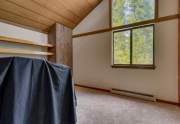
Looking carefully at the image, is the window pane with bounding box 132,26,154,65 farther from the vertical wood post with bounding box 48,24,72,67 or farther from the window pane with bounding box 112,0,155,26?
the vertical wood post with bounding box 48,24,72,67

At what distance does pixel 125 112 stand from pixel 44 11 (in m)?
2.95

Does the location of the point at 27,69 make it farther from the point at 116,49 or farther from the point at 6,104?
the point at 116,49

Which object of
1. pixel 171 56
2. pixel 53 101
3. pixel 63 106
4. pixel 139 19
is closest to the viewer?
pixel 53 101

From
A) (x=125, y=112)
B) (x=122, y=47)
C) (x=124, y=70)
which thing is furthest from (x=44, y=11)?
(x=125, y=112)

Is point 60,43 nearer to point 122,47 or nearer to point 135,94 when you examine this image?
point 122,47

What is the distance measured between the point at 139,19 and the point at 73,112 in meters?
3.09

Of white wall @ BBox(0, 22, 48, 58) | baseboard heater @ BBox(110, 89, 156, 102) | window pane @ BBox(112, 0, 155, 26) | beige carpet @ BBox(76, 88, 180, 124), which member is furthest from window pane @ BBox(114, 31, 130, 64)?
white wall @ BBox(0, 22, 48, 58)

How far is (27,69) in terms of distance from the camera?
106 cm

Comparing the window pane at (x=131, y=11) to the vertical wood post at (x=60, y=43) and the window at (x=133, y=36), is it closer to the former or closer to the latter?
the window at (x=133, y=36)

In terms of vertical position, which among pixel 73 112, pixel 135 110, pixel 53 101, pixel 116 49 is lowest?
pixel 135 110

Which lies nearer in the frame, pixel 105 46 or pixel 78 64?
pixel 105 46

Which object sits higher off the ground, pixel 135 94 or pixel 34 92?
pixel 34 92

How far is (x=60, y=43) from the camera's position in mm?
4113

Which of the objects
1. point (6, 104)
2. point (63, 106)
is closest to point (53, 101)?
point (63, 106)
